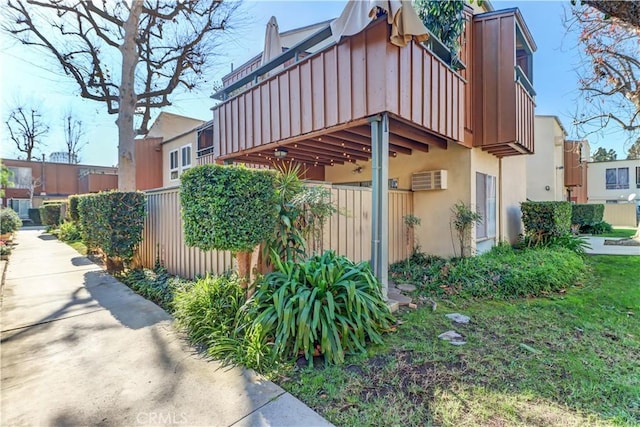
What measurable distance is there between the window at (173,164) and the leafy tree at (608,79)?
14840mm

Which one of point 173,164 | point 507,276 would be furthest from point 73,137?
point 507,276

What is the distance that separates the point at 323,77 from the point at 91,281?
6345 mm

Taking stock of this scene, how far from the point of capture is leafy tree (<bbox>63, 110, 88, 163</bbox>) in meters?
37.7

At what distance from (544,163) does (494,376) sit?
17790mm

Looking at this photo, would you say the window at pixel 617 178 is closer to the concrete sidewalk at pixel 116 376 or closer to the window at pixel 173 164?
the window at pixel 173 164

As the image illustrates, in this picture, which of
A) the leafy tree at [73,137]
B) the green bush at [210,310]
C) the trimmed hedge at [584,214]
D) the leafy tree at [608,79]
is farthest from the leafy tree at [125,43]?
the leafy tree at [73,137]

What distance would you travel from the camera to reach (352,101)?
15.8 ft

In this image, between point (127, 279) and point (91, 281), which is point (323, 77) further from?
point (91, 281)

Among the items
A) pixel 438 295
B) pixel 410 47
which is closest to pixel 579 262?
pixel 438 295

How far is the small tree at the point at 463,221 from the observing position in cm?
670

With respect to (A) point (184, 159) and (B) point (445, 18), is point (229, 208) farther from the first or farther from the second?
(A) point (184, 159)

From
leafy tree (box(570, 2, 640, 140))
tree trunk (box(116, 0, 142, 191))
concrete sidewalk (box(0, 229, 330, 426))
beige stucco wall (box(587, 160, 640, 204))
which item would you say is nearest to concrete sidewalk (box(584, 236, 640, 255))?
leafy tree (box(570, 2, 640, 140))

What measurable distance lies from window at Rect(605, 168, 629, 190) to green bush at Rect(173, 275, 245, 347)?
113 ft
